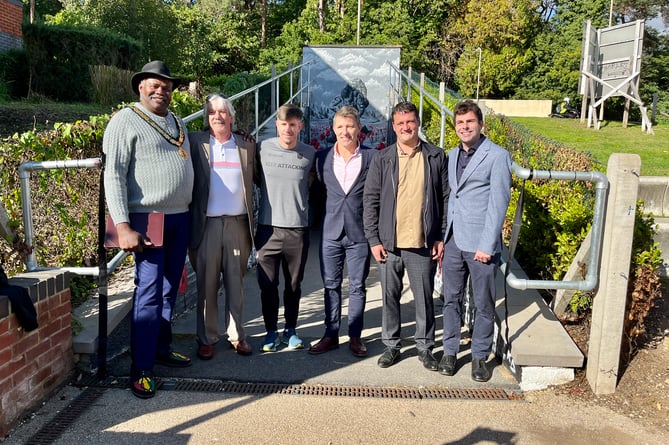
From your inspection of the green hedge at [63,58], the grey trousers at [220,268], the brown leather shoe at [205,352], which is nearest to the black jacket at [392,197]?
the grey trousers at [220,268]

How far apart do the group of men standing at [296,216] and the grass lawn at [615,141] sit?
6707 millimetres

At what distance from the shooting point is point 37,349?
9.74 feet

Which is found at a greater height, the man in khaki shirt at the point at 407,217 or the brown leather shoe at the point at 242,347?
the man in khaki shirt at the point at 407,217

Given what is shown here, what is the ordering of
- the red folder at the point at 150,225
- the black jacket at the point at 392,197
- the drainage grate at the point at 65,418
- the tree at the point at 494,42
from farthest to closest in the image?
the tree at the point at 494,42 → the black jacket at the point at 392,197 → the red folder at the point at 150,225 → the drainage grate at the point at 65,418

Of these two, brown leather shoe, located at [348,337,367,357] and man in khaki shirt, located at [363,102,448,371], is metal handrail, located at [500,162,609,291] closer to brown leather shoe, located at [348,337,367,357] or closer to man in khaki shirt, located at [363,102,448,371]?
man in khaki shirt, located at [363,102,448,371]

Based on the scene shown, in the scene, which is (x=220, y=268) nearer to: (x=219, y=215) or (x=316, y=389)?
(x=219, y=215)

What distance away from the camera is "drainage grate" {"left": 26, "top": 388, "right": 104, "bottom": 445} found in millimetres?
2678

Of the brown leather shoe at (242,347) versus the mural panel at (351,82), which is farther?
the mural panel at (351,82)

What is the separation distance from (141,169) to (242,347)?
4.38ft

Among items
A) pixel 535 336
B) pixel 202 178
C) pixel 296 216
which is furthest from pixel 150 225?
pixel 535 336

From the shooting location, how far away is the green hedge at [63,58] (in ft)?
46.7

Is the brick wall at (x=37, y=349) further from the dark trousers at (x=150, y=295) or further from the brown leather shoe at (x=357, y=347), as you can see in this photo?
the brown leather shoe at (x=357, y=347)

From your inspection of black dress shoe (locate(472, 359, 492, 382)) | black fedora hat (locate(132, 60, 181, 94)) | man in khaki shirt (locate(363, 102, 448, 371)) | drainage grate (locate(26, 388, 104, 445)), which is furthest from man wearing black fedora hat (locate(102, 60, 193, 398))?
black dress shoe (locate(472, 359, 492, 382))

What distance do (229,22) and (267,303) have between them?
26484 millimetres
